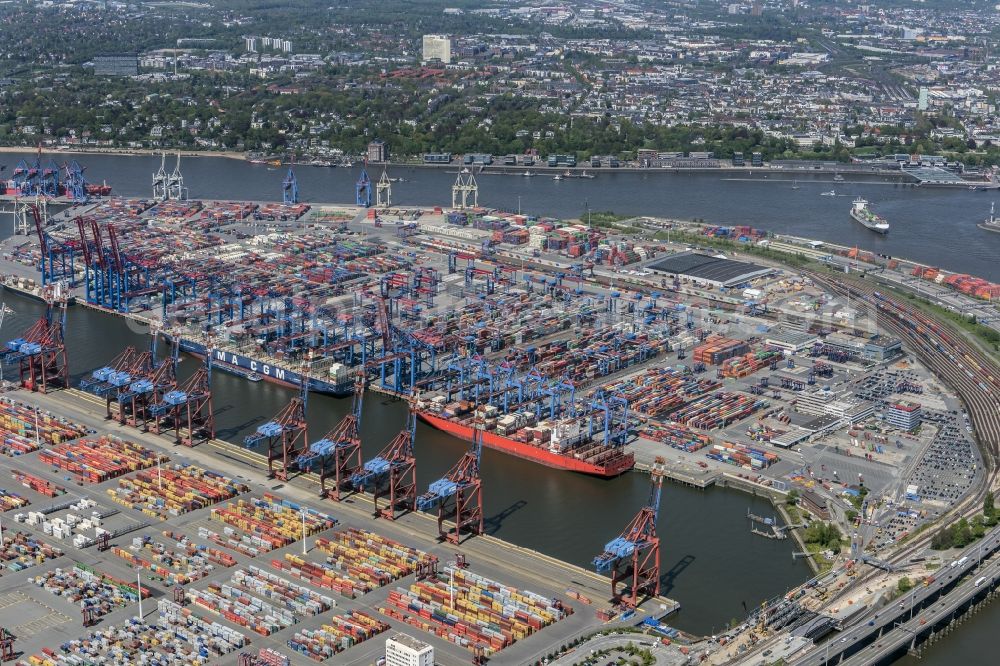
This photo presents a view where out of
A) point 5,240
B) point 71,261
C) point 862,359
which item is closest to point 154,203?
point 5,240

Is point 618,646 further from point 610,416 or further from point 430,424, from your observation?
point 430,424

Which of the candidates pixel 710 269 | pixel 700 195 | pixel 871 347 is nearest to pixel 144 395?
pixel 871 347

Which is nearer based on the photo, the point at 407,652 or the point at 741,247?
the point at 407,652

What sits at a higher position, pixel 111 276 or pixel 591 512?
pixel 111 276

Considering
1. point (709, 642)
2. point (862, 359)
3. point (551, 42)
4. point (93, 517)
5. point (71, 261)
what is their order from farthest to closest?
point (551, 42) < point (71, 261) < point (862, 359) < point (93, 517) < point (709, 642)

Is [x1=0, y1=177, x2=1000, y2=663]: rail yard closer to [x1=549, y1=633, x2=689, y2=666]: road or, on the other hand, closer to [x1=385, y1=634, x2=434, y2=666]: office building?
[x1=549, y1=633, x2=689, y2=666]: road

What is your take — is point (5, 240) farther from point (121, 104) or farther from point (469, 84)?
point (469, 84)

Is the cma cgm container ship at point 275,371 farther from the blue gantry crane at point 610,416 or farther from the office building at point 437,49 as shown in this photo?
the office building at point 437,49
